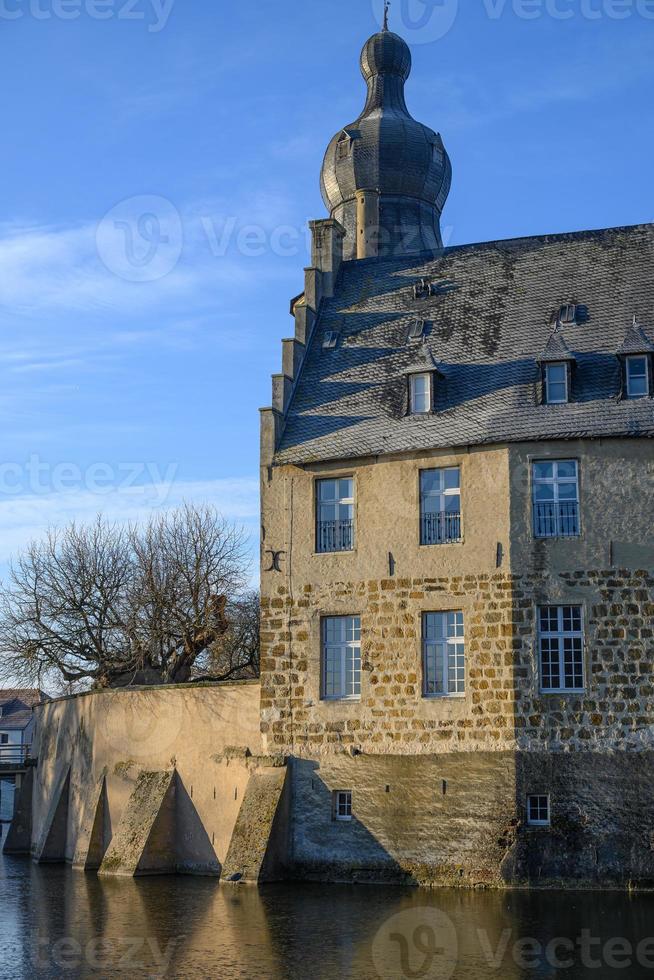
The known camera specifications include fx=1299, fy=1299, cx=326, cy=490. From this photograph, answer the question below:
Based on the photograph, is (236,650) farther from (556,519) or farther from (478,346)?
(556,519)

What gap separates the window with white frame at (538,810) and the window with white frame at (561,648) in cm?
200

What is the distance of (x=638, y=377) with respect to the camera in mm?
25406

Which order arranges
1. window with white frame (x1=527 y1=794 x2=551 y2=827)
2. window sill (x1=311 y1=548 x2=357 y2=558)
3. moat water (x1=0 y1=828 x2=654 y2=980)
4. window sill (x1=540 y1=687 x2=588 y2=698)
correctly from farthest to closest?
window sill (x1=311 y1=548 x2=357 y2=558), window sill (x1=540 y1=687 x2=588 y2=698), window with white frame (x1=527 y1=794 x2=551 y2=827), moat water (x1=0 y1=828 x2=654 y2=980)

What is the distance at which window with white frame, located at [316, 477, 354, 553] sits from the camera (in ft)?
87.5

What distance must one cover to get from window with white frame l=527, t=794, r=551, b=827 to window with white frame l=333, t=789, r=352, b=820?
366cm

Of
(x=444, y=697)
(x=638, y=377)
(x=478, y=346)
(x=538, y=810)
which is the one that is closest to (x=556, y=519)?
(x=638, y=377)

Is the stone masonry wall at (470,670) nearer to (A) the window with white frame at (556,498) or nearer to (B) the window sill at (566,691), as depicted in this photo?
(B) the window sill at (566,691)

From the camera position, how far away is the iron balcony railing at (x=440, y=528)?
25672mm

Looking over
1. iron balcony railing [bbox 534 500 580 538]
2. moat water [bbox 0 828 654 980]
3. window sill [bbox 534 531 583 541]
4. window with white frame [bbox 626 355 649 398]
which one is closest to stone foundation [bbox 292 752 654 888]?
moat water [bbox 0 828 654 980]

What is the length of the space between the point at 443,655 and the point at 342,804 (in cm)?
362

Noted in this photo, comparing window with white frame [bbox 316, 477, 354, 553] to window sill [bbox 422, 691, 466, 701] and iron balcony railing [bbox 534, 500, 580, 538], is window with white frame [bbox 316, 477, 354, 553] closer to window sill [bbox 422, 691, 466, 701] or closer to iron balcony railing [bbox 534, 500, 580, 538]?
window sill [bbox 422, 691, 466, 701]

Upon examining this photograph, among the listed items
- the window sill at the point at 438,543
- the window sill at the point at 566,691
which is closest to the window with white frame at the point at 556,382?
the window sill at the point at 438,543

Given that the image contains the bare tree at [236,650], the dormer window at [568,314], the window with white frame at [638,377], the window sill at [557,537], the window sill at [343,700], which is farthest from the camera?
the bare tree at [236,650]

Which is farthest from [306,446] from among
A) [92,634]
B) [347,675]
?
[92,634]
